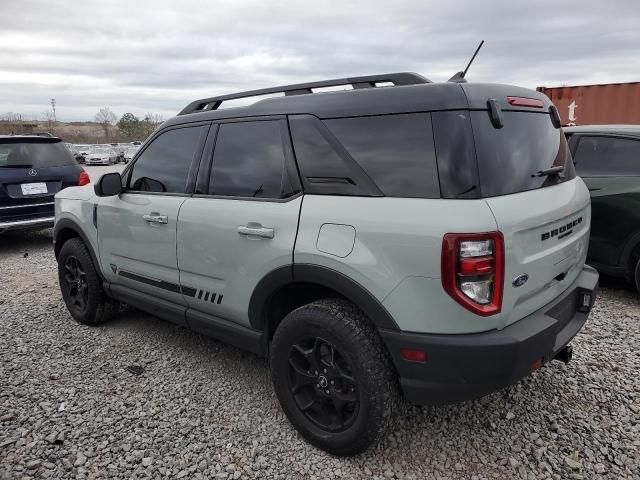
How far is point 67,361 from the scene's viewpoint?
3486mm

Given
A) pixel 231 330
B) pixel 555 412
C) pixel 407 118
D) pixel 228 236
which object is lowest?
pixel 555 412

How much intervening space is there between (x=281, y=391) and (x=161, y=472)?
0.70 metres

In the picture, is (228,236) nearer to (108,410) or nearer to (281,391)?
(281,391)

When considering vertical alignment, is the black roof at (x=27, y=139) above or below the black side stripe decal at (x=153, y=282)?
above

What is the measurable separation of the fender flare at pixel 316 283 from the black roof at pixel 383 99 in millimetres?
793

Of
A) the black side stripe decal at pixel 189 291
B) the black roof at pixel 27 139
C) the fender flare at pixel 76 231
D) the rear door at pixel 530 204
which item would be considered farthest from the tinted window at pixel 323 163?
the black roof at pixel 27 139

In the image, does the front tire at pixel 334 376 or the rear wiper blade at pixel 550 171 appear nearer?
the front tire at pixel 334 376

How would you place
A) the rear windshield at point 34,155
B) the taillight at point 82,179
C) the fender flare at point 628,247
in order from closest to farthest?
1. the fender flare at point 628,247
2. the rear windshield at point 34,155
3. the taillight at point 82,179

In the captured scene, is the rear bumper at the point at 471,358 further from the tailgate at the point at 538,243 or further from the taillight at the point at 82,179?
the taillight at the point at 82,179

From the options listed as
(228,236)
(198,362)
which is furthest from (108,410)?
(228,236)

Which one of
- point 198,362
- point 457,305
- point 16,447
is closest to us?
point 457,305

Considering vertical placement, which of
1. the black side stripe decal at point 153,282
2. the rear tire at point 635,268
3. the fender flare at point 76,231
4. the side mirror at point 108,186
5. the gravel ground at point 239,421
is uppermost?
the side mirror at point 108,186

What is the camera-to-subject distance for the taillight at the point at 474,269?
6.20 ft

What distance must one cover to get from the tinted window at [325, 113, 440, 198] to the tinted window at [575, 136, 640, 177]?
3.37 m
